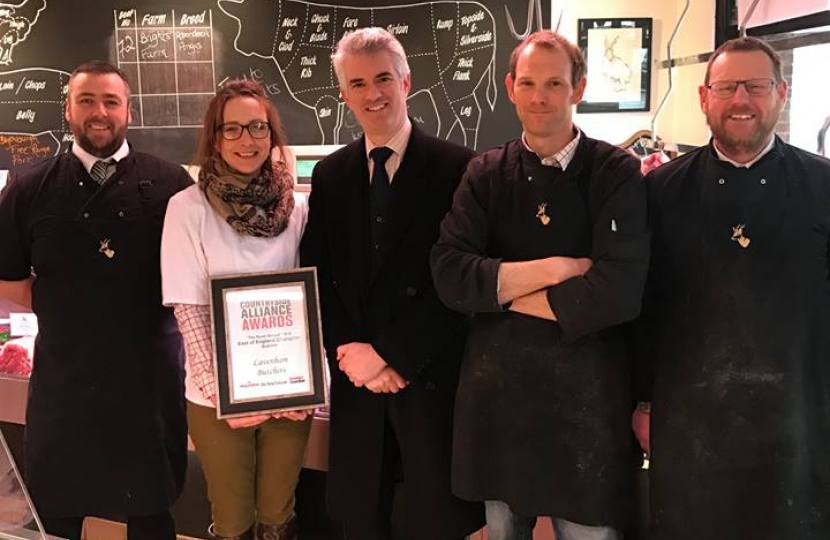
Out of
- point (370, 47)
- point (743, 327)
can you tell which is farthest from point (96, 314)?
point (743, 327)

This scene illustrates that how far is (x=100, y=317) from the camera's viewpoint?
7.25ft

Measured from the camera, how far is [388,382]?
2.03 meters

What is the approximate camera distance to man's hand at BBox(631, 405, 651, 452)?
6.31 feet

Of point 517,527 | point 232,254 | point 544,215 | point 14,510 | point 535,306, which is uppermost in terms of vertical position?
point 544,215

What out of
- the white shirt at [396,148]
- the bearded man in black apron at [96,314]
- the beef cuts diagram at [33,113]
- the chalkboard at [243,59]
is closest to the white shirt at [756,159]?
the white shirt at [396,148]

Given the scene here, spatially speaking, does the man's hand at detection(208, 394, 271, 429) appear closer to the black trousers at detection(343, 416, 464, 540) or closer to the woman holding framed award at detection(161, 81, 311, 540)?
the woman holding framed award at detection(161, 81, 311, 540)

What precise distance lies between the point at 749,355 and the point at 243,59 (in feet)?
12.7

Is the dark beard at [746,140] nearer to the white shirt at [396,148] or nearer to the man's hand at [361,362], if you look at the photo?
the white shirt at [396,148]

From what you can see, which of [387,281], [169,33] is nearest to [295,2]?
[169,33]

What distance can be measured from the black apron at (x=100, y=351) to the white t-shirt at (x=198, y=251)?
145 mm

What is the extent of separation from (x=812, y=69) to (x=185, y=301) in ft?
9.74

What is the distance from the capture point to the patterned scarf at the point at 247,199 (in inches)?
83.1

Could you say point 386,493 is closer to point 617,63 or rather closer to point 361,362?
point 361,362

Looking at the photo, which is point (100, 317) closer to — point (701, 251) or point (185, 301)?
point (185, 301)
